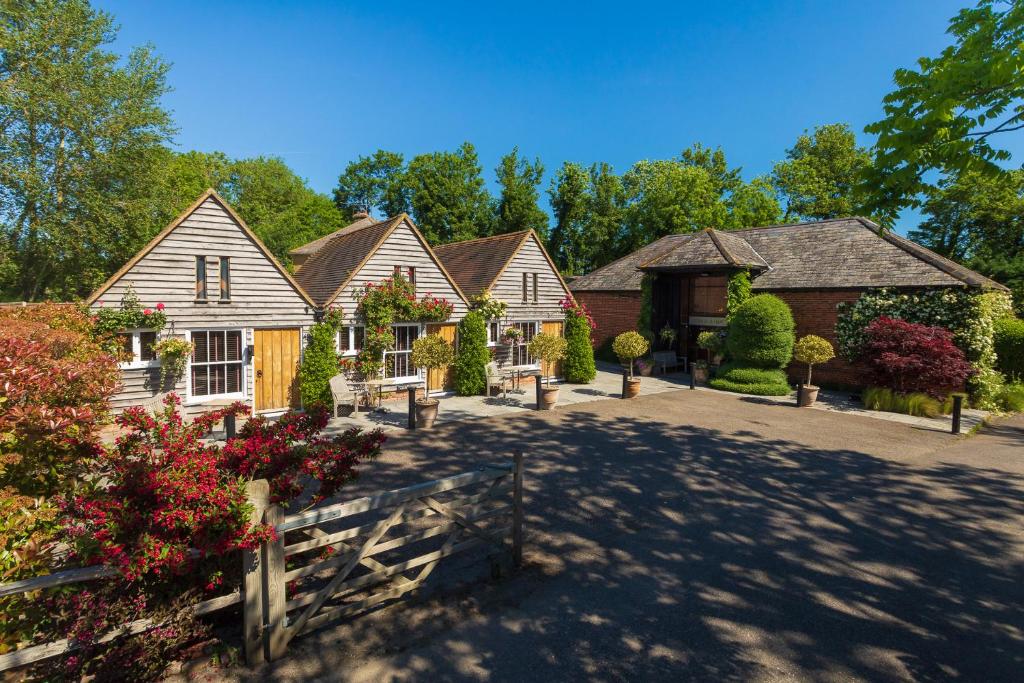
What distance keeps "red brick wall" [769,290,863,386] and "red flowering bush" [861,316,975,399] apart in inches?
107

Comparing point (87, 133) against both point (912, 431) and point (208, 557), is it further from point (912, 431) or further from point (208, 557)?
point (912, 431)

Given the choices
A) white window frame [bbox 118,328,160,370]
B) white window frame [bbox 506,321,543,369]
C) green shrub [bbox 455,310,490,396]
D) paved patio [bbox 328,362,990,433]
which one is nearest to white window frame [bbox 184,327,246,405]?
white window frame [bbox 118,328,160,370]

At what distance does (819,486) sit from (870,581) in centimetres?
373

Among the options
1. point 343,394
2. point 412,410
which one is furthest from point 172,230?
point 412,410

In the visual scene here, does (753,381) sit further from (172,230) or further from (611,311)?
(172,230)

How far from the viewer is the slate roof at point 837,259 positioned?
18969mm

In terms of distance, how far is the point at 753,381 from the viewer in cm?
2038

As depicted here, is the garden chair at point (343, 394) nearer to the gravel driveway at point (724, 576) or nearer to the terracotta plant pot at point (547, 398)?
the gravel driveway at point (724, 576)

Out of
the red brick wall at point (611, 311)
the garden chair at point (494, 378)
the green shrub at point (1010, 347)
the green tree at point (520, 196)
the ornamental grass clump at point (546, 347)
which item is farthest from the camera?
the green tree at point (520, 196)

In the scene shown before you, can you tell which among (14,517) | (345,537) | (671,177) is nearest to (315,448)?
(345,537)

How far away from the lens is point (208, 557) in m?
4.70

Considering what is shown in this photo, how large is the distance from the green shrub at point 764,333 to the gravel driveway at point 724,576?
309 inches

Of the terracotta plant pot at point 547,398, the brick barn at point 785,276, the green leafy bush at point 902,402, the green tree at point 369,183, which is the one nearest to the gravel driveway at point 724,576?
the green leafy bush at point 902,402

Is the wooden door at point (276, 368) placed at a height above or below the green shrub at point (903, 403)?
above
